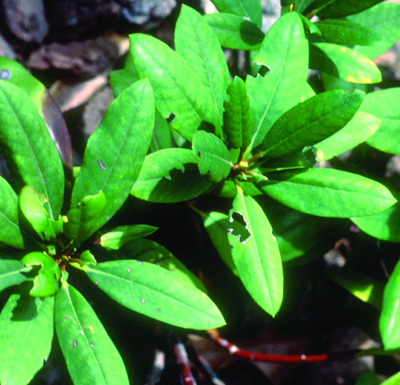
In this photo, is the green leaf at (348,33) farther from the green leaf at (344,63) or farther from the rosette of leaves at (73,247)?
the rosette of leaves at (73,247)

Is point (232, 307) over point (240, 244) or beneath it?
beneath

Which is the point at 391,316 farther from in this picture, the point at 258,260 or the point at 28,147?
the point at 28,147

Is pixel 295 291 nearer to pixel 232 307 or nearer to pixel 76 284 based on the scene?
pixel 232 307

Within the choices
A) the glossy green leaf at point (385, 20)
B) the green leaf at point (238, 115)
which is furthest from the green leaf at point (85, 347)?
the glossy green leaf at point (385, 20)

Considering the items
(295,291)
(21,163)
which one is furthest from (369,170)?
(21,163)

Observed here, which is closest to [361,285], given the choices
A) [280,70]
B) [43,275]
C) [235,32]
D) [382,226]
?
[382,226]

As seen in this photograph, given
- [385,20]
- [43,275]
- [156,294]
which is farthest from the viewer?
[385,20]

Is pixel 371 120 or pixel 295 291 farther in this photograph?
pixel 295 291
